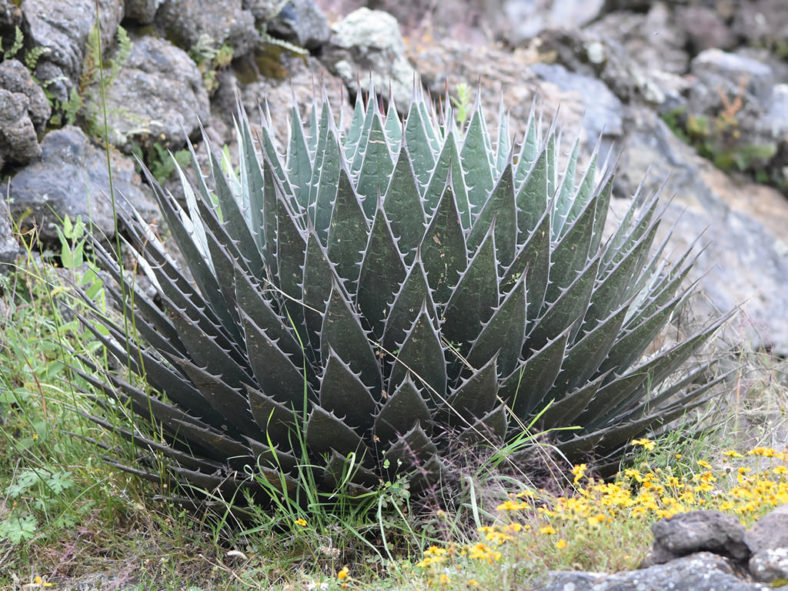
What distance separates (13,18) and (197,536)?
107 inches

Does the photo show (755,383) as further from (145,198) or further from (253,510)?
(145,198)

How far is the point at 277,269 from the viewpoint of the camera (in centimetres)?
265

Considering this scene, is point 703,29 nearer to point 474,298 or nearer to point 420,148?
point 420,148

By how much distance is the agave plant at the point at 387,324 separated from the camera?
241 centimetres

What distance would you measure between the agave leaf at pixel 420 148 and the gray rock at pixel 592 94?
4.61 metres

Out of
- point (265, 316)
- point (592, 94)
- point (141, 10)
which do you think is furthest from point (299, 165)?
point (592, 94)

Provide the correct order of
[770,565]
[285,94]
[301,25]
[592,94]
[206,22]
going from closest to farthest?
[770,565] < [206,22] < [285,94] < [301,25] < [592,94]

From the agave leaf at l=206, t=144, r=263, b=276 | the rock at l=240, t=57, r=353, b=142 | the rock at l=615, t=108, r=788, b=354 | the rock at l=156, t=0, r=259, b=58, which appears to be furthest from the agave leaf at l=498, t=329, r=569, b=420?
the rock at l=615, t=108, r=788, b=354

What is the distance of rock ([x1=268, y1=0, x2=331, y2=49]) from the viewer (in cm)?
587

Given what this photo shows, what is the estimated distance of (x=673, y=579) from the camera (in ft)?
5.58

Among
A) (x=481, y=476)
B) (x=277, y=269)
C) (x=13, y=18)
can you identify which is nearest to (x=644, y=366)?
(x=481, y=476)

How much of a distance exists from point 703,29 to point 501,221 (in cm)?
975

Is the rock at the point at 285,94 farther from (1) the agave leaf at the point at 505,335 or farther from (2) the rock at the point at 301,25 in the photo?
(1) the agave leaf at the point at 505,335

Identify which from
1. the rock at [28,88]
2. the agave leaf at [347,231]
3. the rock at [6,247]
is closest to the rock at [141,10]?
the rock at [28,88]
